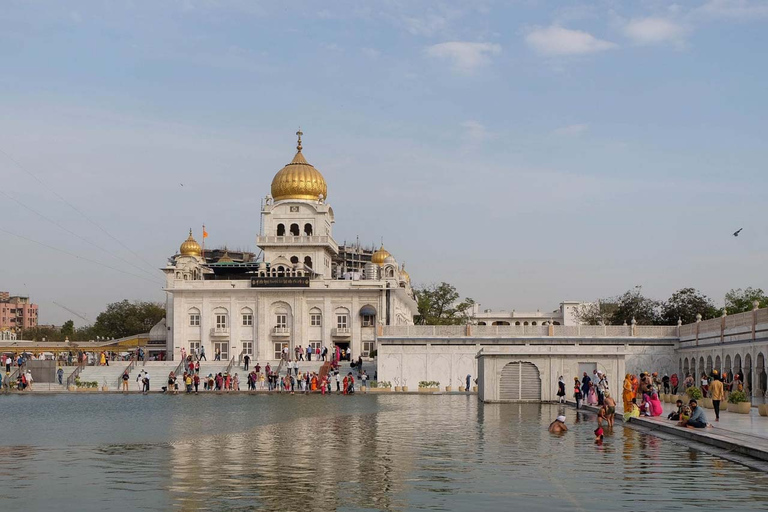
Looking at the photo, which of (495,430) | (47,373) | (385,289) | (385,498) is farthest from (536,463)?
(385,289)

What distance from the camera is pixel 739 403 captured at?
33.9 metres

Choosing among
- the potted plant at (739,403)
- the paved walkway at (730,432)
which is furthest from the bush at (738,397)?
the paved walkway at (730,432)

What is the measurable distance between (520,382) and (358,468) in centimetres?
2528

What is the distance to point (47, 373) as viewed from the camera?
68438mm

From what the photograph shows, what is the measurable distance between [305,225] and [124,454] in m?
68.4

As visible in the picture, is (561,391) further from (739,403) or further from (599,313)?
(599,313)

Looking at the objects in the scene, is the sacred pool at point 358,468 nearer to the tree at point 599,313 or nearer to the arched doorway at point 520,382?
the arched doorway at point 520,382

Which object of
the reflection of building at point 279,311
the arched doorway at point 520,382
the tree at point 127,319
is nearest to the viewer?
the arched doorway at point 520,382

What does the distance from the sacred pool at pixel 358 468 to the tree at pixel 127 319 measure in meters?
96.9

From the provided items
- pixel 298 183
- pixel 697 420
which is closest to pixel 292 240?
pixel 298 183

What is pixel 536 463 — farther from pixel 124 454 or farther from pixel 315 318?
pixel 315 318

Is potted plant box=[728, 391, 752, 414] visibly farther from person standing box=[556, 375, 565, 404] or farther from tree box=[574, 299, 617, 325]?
tree box=[574, 299, 617, 325]

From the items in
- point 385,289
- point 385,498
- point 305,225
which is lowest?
point 385,498

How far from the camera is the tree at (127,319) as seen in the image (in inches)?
4990
